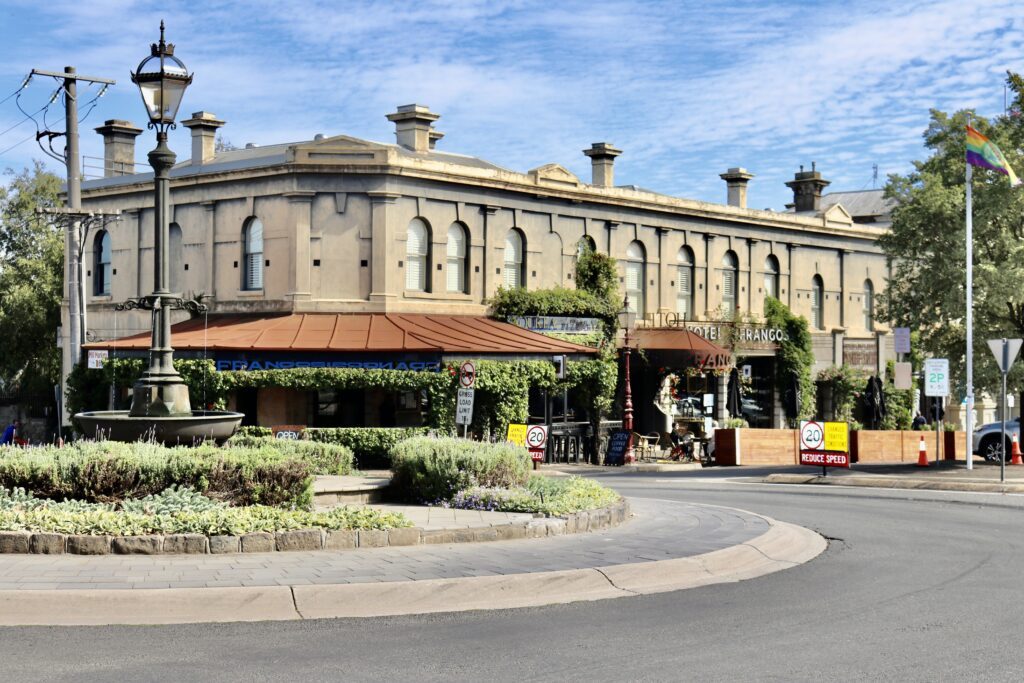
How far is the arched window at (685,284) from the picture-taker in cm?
4888

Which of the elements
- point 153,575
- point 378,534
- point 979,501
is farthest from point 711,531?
point 979,501

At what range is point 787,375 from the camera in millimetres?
51094

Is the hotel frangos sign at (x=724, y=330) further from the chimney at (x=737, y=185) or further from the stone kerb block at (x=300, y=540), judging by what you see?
the stone kerb block at (x=300, y=540)

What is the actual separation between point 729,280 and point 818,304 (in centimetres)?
627

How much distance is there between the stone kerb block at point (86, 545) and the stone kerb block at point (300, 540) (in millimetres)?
1596

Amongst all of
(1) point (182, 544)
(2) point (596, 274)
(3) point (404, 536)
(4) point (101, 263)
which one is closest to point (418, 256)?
(2) point (596, 274)

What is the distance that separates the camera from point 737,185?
53.8 m

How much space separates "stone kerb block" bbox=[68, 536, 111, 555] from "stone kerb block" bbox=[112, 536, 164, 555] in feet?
0.40

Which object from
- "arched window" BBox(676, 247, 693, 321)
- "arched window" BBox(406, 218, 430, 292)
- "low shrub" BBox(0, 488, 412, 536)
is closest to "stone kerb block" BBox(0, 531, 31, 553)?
"low shrub" BBox(0, 488, 412, 536)

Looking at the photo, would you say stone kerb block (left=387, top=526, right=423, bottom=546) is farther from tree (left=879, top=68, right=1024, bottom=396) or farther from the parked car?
the parked car

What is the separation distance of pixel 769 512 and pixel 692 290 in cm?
2976

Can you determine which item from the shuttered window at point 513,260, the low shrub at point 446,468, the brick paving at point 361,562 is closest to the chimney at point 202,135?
the shuttered window at point 513,260

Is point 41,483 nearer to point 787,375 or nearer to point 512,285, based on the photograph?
point 512,285

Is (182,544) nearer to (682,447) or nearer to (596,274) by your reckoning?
(682,447)
